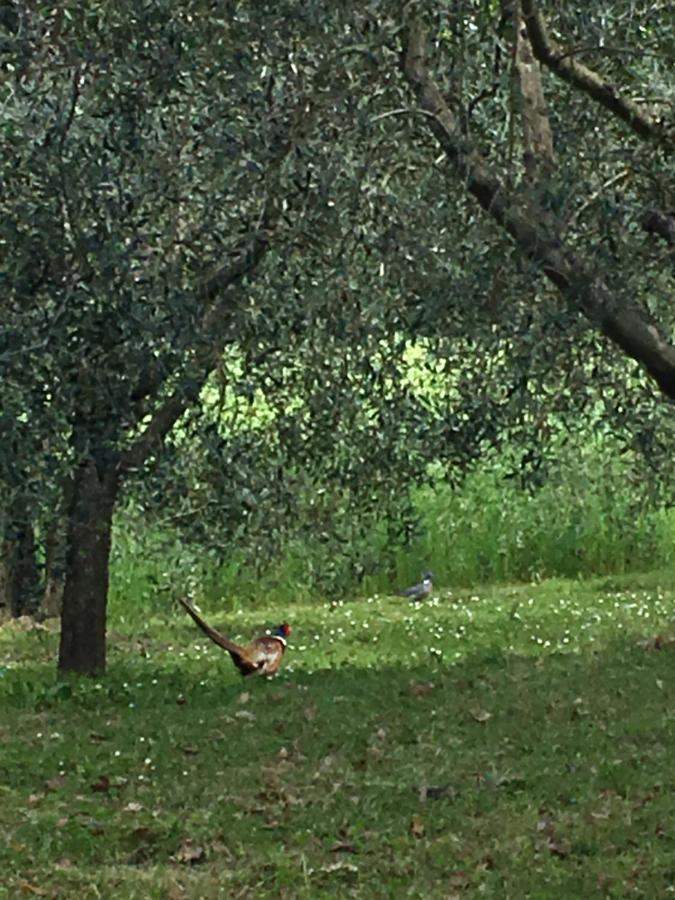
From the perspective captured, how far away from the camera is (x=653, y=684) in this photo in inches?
581

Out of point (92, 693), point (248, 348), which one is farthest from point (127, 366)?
point (92, 693)

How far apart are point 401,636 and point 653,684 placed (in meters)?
5.75

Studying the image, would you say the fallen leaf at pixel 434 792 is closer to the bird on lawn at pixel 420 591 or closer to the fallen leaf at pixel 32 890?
the fallen leaf at pixel 32 890

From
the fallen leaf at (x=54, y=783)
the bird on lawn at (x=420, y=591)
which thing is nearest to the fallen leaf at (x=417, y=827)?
the fallen leaf at (x=54, y=783)

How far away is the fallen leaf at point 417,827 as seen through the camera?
33.6 ft

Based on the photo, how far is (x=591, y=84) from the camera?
1225 cm

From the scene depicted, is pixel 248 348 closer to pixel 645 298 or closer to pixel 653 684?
pixel 645 298

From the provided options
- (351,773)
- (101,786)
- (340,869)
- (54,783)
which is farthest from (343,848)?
(54,783)

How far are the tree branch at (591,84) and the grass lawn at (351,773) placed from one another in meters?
3.97

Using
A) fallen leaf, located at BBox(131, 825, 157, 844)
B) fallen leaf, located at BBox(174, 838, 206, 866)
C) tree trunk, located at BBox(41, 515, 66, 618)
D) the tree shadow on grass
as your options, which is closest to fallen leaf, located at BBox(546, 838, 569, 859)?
the tree shadow on grass

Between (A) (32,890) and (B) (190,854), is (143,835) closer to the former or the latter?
(B) (190,854)

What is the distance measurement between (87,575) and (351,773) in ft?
15.5

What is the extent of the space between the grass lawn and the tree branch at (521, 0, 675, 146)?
3.97m

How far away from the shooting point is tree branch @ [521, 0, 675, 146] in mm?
12047
